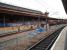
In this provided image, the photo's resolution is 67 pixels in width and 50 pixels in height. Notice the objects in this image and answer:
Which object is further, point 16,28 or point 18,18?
point 18,18

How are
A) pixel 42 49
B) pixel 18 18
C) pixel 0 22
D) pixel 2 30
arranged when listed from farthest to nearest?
1. pixel 18 18
2. pixel 0 22
3. pixel 2 30
4. pixel 42 49

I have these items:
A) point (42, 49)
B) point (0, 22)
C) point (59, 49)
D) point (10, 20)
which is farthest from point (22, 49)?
point (10, 20)

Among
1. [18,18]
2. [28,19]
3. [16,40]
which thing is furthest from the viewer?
[28,19]

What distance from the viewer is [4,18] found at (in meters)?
36.2

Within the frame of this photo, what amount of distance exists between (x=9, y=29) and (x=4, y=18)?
2506 millimetres

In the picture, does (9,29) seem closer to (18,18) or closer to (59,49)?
(18,18)

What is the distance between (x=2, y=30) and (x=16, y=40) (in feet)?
44.7

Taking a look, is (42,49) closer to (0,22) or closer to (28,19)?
(0,22)

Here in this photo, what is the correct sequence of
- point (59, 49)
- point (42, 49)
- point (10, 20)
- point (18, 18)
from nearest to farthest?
point (59, 49), point (42, 49), point (10, 20), point (18, 18)

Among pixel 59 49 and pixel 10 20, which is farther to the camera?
pixel 10 20

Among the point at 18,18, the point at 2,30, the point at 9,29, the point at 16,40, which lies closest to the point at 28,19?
the point at 18,18

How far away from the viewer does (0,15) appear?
3491cm

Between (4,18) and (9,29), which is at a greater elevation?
(4,18)

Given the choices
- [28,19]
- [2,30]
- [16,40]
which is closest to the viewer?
[16,40]
